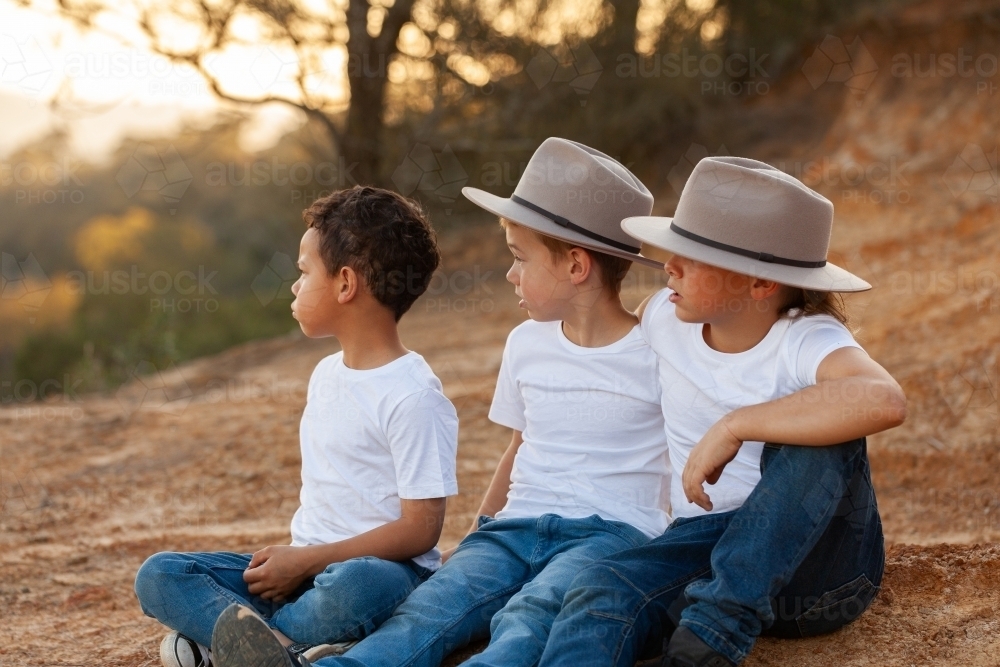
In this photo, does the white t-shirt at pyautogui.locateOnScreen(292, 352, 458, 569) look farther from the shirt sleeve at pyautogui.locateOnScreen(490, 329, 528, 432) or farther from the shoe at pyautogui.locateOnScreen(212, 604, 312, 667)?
the shoe at pyautogui.locateOnScreen(212, 604, 312, 667)

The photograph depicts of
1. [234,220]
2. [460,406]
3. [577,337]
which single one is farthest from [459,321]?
[234,220]

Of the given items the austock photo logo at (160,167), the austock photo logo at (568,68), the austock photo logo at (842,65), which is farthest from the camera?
the austock photo logo at (842,65)

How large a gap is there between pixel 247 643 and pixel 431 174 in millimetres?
7763

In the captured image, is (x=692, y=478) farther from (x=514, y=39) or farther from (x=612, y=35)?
(x=612, y=35)

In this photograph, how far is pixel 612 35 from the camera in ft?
30.9

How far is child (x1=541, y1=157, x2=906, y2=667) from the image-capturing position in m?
1.87

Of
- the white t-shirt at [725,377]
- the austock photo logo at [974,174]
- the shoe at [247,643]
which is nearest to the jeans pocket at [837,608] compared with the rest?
the white t-shirt at [725,377]

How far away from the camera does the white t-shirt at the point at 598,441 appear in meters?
2.35

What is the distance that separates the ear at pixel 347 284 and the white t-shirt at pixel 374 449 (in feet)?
0.62

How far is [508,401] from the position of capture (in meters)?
2.58

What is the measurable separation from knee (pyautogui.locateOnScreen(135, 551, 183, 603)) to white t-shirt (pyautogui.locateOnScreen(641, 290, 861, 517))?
1210 millimetres

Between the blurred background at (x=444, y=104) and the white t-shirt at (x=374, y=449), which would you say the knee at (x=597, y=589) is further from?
the blurred background at (x=444, y=104)

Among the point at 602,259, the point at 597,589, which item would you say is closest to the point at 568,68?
the point at 602,259

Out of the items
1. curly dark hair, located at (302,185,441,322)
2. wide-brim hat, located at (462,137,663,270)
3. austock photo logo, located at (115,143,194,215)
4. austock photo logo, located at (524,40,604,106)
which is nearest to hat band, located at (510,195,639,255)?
wide-brim hat, located at (462,137,663,270)
